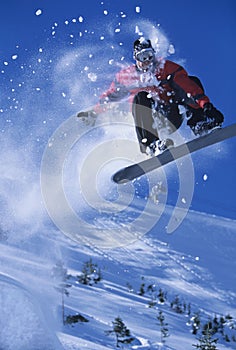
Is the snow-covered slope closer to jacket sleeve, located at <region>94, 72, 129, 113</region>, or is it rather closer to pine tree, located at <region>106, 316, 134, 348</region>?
pine tree, located at <region>106, 316, 134, 348</region>

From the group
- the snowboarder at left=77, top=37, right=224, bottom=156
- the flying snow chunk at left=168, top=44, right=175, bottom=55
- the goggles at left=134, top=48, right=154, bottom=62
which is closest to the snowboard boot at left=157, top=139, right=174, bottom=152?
the snowboarder at left=77, top=37, right=224, bottom=156

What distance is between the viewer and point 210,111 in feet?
13.5

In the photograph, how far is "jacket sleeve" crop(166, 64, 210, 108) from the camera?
13.6ft

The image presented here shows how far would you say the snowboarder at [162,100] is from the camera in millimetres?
4195

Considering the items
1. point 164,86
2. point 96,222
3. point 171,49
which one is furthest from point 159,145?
point 96,222

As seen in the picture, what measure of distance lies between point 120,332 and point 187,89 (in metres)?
2.59

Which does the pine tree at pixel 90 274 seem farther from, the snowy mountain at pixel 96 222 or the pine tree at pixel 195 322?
the pine tree at pixel 195 322

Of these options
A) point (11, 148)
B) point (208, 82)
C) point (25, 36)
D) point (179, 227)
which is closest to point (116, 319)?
point (179, 227)

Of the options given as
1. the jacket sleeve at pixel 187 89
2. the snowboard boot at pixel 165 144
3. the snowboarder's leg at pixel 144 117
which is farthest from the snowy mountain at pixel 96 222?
the jacket sleeve at pixel 187 89

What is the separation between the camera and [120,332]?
5125 mm

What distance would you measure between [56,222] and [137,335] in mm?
Result: 1605

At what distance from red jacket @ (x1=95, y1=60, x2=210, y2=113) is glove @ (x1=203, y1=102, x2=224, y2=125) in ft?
0.14

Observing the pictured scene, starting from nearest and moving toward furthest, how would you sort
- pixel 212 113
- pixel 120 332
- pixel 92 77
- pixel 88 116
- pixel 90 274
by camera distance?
Result: pixel 212 113, pixel 88 116, pixel 120 332, pixel 92 77, pixel 90 274

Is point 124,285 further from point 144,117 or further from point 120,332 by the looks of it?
point 144,117
